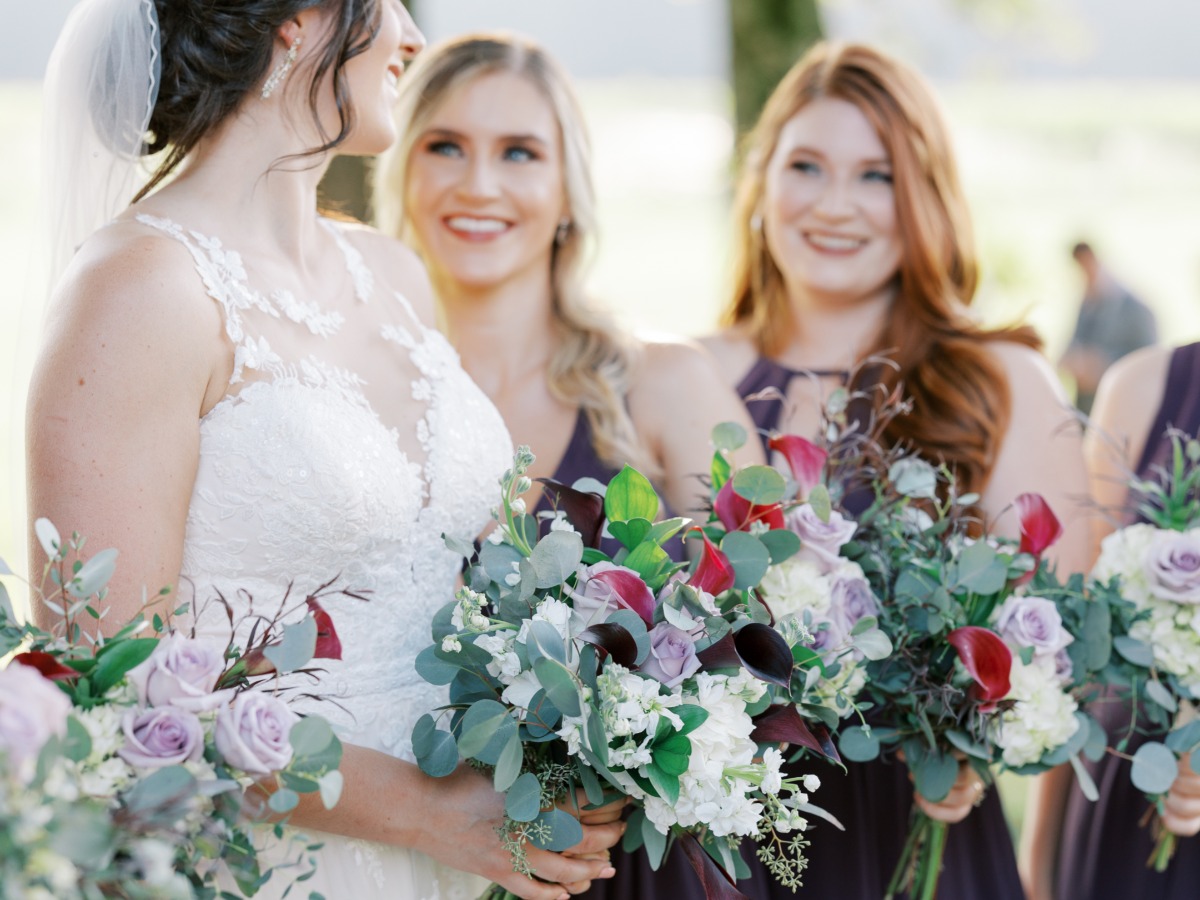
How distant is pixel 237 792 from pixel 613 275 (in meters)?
17.1

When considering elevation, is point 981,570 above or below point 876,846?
above

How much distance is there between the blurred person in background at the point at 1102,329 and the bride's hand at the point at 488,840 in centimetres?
745

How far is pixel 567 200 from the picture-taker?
11.8ft

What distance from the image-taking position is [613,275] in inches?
723

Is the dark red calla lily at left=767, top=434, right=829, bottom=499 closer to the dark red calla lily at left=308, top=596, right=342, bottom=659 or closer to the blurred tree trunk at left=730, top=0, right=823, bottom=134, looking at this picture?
the dark red calla lily at left=308, top=596, right=342, bottom=659

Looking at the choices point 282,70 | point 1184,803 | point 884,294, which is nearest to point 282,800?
point 282,70

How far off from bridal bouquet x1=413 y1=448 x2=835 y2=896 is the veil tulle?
1.00m

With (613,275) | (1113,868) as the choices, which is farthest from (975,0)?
(1113,868)

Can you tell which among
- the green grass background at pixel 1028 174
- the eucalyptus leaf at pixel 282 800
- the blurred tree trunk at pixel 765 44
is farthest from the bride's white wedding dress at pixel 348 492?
the green grass background at pixel 1028 174

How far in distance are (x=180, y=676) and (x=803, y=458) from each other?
1.27 m

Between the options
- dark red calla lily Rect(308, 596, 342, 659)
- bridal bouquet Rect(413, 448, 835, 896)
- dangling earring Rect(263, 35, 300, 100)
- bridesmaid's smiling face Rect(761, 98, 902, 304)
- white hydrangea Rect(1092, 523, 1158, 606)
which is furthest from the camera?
bridesmaid's smiling face Rect(761, 98, 902, 304)

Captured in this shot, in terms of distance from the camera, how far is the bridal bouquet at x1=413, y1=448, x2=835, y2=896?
71.2 inches

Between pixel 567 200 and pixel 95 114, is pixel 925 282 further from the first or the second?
pixel 95 114

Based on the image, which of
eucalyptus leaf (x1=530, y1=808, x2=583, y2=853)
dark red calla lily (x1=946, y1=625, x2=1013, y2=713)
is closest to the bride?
eucalyptus leaf (x1=530, y1=808, x2=583, y2=853)
